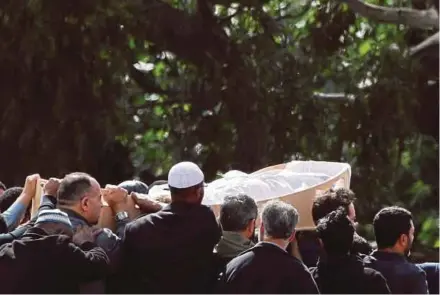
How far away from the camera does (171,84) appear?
11.9 metres

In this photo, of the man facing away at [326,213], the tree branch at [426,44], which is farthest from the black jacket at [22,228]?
the tree branch at [426,44]

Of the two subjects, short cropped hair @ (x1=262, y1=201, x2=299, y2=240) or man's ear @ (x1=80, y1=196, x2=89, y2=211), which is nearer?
short cropped hair @ (x1=262, y1=201, x2=299, y2=240)

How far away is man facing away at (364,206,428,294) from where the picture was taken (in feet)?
14.4

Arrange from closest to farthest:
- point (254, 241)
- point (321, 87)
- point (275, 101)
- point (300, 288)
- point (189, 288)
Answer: point (300, 288) → point (189, 288) → point (254, 241) → point (275, 101) → point (321, 87)

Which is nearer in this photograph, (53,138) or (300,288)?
(300,288)

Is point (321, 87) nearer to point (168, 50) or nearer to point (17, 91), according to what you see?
point (168, 50)

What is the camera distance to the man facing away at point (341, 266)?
13.9 ft

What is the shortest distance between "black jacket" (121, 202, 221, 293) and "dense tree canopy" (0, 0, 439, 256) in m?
5.28

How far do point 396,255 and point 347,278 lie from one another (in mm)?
332

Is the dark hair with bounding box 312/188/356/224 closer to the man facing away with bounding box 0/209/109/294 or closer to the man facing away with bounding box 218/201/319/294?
the man facing away with bounding box 218/201/319/294

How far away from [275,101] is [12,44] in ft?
10.00

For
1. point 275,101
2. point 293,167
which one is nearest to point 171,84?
point 275,101

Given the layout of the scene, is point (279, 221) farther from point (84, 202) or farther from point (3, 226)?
point (3, 226)

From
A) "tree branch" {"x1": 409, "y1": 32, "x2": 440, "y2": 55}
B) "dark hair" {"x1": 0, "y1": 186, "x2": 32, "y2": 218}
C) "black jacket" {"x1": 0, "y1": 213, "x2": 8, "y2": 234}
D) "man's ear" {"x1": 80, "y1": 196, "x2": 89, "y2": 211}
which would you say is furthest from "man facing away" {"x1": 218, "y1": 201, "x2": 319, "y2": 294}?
"tree branch" {"x1": 409, "y1": 32, "x2": 440, "y2": 55}
